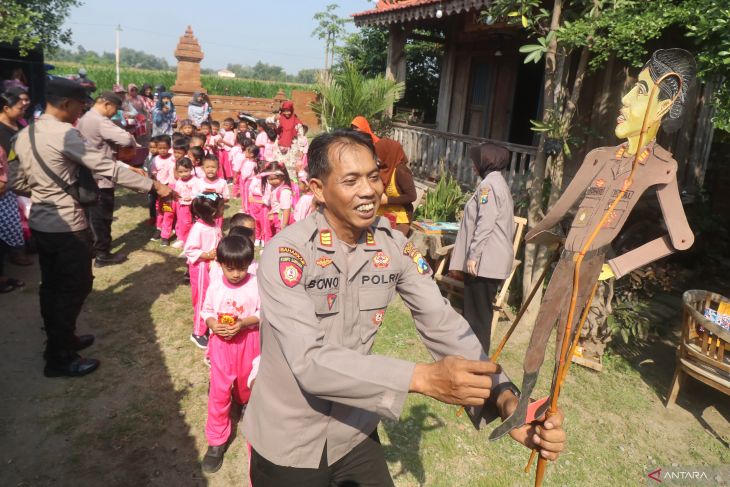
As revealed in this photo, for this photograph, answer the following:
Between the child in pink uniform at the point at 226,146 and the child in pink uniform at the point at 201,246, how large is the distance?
6.48 m

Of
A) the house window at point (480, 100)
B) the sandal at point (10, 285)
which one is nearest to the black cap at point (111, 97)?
the sandal at point (10, 285)

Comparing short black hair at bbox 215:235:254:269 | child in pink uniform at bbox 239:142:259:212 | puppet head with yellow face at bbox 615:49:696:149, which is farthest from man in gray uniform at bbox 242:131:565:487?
child in pink uniform at bbox 239:142:259:212

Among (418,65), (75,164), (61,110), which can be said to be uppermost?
(418,65)

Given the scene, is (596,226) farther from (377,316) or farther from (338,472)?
(338,472)

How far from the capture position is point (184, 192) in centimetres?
648

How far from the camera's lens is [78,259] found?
3854 millimetres

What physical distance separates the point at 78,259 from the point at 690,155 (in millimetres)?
8181

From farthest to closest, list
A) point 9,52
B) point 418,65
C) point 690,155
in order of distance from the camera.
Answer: point 418,65
point 9,52
point 690,155

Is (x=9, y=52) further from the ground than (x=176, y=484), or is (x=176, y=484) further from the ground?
(x=9, y=52)

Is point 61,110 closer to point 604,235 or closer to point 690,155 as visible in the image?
point 604,235

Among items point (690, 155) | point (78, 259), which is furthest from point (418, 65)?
point (78, 259)

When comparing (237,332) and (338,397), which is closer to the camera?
(338,397)

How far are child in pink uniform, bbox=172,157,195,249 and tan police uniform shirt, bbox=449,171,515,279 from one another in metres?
3.80

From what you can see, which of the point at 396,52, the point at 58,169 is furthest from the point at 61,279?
the point at 396,52
